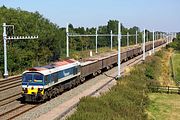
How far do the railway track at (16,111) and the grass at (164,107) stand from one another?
9.16 m

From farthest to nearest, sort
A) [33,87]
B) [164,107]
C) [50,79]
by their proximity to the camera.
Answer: [164,107] → [50,79] → [33,87]

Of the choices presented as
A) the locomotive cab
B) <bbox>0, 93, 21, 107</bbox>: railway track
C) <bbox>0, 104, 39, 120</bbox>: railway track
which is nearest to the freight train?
the locomotive cab

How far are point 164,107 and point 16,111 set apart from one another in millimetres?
15085

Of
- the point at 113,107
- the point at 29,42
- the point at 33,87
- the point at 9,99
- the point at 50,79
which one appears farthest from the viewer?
the point at 29,42

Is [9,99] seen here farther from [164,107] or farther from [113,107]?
[164,107]

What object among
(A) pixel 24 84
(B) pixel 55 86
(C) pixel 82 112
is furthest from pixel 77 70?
(C) pixel 82 112

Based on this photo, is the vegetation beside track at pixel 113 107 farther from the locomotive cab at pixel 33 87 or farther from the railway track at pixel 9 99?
the railway track at pixel 9 99

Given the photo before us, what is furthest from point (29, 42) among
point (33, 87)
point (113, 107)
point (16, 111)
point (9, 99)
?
point (113, 107)

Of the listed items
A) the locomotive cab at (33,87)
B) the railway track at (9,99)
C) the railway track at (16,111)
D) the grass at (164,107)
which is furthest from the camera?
the grass at (164,107)

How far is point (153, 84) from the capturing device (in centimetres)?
4225

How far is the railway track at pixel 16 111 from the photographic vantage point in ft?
73.2

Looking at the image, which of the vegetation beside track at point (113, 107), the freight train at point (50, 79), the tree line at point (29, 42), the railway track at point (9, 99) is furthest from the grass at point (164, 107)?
the tree line at point (29, 42)

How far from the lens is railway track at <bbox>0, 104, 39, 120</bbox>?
22312 millimetres

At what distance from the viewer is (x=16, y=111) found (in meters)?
23.9
